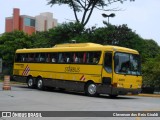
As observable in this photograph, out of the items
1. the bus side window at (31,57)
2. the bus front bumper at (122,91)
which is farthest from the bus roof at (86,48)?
the bus front bumper at (122,91)

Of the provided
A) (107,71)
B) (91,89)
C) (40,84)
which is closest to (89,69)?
(91,89)

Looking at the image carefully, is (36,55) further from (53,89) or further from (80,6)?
(80,6)

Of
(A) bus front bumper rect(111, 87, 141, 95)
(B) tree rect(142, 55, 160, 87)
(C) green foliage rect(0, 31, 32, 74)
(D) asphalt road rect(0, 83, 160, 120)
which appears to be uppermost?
(C) green foliage rect(0, 31, 32, 74)

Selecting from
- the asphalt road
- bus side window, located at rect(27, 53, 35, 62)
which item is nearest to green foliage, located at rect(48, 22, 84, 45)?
bus side window, located at rect(27, 53, 35, 62)

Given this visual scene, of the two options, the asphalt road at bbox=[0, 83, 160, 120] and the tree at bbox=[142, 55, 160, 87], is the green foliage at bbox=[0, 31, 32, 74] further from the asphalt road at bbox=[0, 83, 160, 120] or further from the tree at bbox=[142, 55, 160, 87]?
the asphalt road at bbox=[0, 83, 160, 120]

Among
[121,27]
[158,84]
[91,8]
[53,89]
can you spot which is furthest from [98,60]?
[91,8]

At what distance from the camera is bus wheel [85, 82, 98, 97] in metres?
27.0

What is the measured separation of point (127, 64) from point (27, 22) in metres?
105

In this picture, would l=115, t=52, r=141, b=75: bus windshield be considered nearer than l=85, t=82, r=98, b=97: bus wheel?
Yes

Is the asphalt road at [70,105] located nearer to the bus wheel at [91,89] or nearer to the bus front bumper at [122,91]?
the bus front bumper at [122,91]

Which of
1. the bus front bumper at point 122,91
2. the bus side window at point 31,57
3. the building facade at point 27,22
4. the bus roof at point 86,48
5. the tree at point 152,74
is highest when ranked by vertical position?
the building facade at point 27,22

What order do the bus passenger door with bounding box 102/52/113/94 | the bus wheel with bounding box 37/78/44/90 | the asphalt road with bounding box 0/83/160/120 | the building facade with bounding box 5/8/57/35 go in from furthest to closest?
1. the building facade with bounding box 5/8/57/35
2. the bus wheel with bounding box 37/78/44/90
3. the bus passenger door with bounding box 102/52/113/94
4. the asphalt road with bounding box 0/83/160/120

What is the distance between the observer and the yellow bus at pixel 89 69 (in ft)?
85.4

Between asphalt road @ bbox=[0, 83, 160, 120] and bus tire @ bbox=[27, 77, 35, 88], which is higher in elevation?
bus tire @ bbox=[27, 77, 35, 88]
